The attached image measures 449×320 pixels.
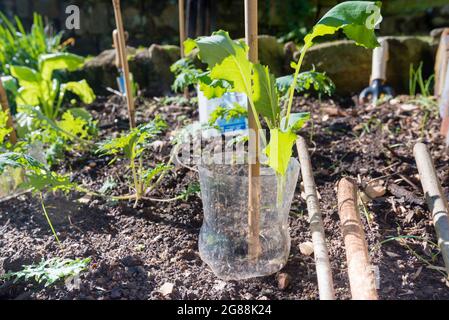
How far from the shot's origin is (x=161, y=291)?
1.57 meters

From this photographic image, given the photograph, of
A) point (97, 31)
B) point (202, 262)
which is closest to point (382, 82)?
point (202, 262)

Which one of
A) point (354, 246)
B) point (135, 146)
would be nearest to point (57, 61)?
point (135, 146)

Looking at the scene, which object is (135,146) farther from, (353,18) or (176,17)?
(176,17)

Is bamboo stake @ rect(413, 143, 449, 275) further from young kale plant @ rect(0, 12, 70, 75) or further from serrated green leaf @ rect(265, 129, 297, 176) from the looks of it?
young kale plant @ rect(0, 12, 70, 75)

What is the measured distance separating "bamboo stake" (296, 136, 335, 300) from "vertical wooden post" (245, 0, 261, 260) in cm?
20

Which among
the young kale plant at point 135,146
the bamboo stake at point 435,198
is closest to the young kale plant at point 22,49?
the young kale plant at point 135,146

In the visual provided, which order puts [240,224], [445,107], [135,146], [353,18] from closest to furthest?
[353,18] < [240,224] < [135,146] < [445,107]

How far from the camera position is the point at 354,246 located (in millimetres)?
1537

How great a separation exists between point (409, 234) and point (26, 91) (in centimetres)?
214

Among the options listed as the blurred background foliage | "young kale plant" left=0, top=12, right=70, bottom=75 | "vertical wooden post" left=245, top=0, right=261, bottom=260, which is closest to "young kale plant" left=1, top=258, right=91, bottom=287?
"vertical wooden post" left=245, top=0, right=261, bottom=260

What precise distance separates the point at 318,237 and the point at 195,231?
50cm

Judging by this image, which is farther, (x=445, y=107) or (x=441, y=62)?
(x=441, y=62)

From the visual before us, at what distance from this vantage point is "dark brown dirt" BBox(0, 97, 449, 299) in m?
1.58
